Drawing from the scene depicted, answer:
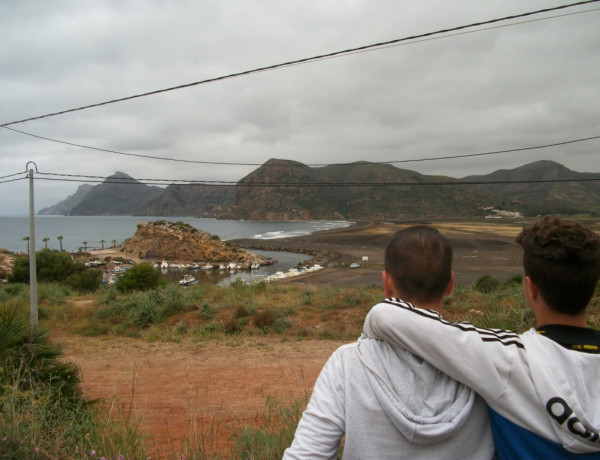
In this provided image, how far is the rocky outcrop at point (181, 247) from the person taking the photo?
5603 cm

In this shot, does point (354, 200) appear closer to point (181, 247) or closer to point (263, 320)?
point (181, 247)

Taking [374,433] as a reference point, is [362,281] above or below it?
below

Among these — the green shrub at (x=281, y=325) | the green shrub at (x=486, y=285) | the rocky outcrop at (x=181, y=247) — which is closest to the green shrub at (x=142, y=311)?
the green shrub at (x=281, y=325)

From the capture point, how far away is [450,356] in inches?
50.4

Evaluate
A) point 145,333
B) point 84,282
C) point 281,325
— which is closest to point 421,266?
point 281,325

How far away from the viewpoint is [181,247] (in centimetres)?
6084

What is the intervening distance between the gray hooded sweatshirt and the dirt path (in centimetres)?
284

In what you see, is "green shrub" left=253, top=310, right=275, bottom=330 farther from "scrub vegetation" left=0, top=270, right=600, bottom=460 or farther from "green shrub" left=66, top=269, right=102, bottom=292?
"green shrub" left=66, top=269, right=102, bottom=292

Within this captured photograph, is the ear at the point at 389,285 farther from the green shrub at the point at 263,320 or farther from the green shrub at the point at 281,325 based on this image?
the green shrub at the point at 263,320

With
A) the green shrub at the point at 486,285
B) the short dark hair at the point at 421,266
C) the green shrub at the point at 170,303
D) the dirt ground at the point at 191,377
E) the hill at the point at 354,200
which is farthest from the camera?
the hill at the point at 354,200

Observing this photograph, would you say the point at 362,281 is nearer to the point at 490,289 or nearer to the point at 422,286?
the point at 490,289

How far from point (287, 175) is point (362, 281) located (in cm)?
15899

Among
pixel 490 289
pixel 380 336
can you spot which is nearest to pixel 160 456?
pixel 380 336

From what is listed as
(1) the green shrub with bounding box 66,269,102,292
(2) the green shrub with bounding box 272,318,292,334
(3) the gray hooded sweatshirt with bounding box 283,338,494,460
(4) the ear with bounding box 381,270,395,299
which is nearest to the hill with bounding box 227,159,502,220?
(1) the green shrub with bounding box 66,269,102,292
